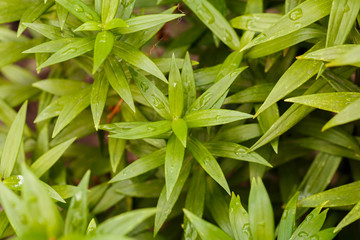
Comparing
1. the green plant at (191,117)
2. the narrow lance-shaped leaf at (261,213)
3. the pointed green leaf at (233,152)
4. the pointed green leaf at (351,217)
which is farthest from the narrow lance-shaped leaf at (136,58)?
the pointed green leaf at (351,217)

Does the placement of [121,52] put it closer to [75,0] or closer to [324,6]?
[75,0]

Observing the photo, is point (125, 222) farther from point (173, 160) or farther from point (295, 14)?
point (295, 14)

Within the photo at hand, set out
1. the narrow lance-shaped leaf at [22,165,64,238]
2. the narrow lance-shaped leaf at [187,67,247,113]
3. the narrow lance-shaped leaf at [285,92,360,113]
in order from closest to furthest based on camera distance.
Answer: the narrow lance-shaped leaf at [22,165,64,238], the narrow lance-shaped leaf at [285,92,360,113], the narrow lance-shaped leaf at [187,67,247,113]

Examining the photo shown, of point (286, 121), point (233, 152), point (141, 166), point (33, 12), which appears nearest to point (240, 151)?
point (233, 152)

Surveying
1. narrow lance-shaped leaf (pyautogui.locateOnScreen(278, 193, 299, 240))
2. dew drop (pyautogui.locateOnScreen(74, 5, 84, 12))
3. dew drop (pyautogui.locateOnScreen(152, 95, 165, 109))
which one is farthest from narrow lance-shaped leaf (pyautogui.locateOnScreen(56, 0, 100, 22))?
narrow lance-shaped leaf (pyautogui.locateOnScreen(278, 193, 299, 240))

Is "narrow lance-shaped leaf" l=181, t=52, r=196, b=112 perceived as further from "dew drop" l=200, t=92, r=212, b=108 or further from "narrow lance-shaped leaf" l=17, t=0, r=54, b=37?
"narrow lance-shaped leaf" l=17, t=0, r=54, b=37

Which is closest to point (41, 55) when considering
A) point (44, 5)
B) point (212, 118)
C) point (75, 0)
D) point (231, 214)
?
point (44, 5)
